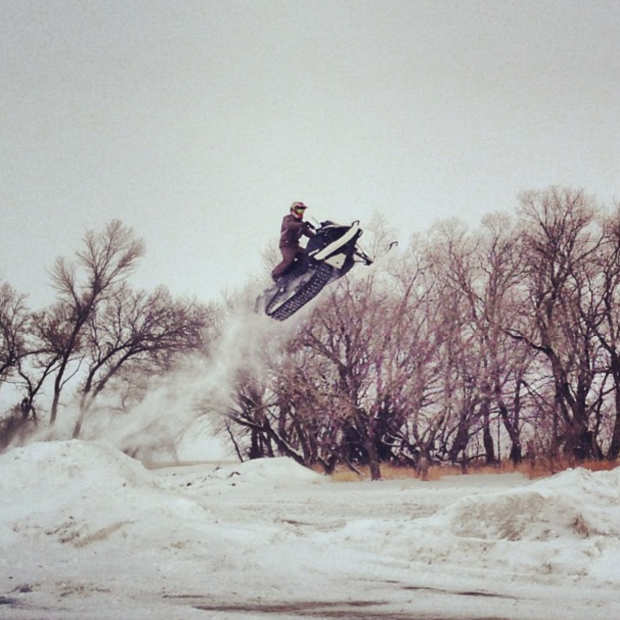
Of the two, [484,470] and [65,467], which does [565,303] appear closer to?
[484,470]

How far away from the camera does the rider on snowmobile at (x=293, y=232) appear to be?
14281 millimetres

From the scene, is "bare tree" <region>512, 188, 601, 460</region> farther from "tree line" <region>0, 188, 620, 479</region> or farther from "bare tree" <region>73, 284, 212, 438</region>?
"bare tree" <region>73, 284, 212, 438</region>

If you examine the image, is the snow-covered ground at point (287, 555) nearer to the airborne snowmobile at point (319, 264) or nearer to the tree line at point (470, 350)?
the airborne snowmobile at point (319, 264)

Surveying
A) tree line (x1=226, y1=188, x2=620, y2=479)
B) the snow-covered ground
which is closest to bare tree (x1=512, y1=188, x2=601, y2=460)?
tree line (x1=226, y1=188, x2=620, y2=479)

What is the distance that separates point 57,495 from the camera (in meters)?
11.6

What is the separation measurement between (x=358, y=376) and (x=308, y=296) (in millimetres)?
12823

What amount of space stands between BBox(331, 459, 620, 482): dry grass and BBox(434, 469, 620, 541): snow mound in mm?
12311

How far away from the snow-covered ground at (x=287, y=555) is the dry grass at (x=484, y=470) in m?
10.5

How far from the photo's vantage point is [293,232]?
47.6ft

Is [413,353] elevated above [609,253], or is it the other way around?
[609,253]

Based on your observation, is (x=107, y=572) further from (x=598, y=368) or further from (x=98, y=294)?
(x=98, y=294)

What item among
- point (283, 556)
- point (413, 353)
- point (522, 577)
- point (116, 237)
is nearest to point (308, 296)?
point (283, 556)

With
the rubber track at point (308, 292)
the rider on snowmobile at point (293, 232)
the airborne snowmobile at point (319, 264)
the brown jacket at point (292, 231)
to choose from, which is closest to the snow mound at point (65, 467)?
the rubber track at point (308, 292)

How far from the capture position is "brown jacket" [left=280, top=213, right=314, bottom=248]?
14406mm
